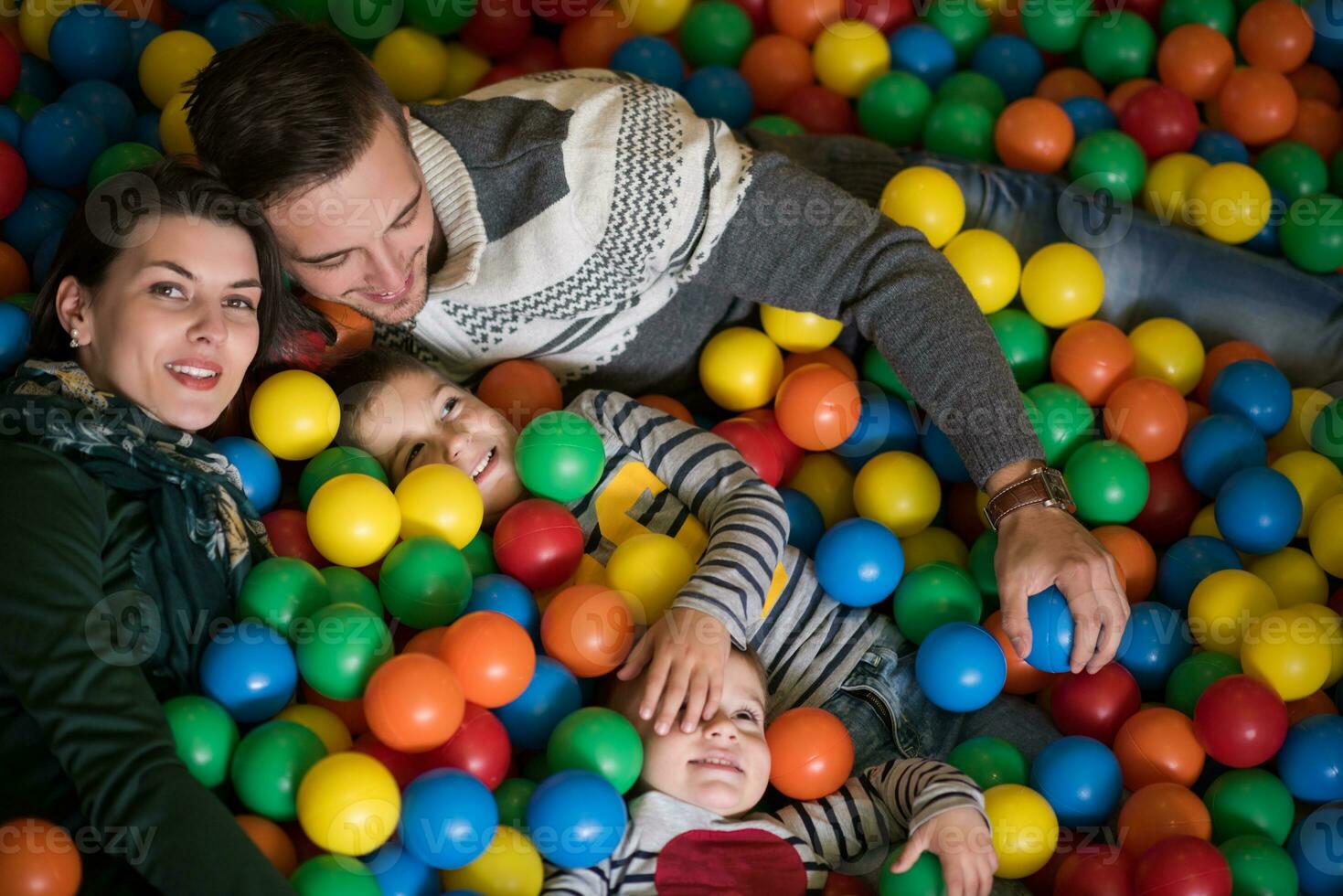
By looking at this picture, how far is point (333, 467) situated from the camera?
1.84 m

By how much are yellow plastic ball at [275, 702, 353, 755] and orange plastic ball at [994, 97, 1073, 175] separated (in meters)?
1.61

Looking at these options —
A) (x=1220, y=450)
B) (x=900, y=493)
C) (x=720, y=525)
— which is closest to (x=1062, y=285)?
(x=1220, y=450)

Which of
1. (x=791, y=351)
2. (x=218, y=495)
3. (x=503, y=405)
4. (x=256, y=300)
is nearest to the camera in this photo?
(x=218, y=495)

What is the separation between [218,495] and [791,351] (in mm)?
1028

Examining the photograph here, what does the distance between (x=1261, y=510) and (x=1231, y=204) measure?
64 centimetres

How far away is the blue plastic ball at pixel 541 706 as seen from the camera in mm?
1643

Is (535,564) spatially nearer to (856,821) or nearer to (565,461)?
(565,461)

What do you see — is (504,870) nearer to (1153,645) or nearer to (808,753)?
(808,753)

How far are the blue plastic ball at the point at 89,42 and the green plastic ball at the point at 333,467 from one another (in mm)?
1056

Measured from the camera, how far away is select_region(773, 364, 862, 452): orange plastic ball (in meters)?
2.05

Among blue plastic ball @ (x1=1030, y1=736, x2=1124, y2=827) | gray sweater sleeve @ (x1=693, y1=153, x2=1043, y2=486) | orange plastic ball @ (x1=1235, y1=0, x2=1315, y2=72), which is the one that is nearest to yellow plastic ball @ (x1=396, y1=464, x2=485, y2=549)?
gray sweater sleeve @ (x1=693, y1=153, x2=1043, y2=486)

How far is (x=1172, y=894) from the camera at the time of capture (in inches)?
57.5

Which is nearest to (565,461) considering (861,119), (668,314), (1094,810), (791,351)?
(668,314)

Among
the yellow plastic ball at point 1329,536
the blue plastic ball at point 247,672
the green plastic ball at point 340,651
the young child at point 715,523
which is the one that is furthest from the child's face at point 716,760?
the yellow plastic ball at point 1329,536
